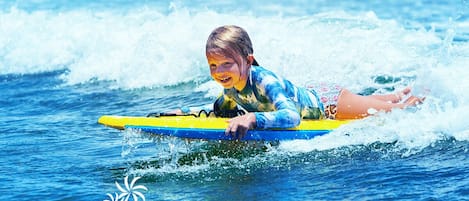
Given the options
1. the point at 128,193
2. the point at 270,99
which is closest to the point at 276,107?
the point at 270,99

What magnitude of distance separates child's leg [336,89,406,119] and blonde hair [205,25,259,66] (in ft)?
A: 3.55

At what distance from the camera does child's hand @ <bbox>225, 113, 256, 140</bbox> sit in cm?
586

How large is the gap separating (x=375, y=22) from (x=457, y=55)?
3217mm

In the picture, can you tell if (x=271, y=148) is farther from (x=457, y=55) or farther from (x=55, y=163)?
(x=457, y=55)

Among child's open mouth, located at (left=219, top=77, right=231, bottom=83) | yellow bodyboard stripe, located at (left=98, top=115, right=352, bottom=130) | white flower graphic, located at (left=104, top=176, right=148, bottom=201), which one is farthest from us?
yellow bodyboard stripe, located at (left=98, top=115, right=352, bottom=130)

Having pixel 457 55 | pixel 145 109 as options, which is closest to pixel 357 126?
pixel 145 109

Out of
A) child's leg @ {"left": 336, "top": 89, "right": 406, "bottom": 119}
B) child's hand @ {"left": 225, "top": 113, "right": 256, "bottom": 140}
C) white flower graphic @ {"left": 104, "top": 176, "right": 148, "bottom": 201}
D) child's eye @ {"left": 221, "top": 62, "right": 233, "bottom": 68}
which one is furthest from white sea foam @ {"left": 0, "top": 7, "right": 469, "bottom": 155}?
white flower graphic @ {"left": 104, "top": 176, "right": 148, "bottom": 201}

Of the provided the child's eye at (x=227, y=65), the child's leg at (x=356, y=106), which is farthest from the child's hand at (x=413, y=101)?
the child's eye at (x=227, y=65)

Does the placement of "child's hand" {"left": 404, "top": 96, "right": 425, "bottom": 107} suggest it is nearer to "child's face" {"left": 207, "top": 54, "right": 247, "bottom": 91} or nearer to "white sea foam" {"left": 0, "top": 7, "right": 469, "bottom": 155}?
"white sea foam" {"left": 0, "top": 7, "right": 469, "bottom": 155}

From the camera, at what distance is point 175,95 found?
10266mm

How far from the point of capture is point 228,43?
5.99 meters

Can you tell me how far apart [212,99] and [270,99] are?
357 centimetres

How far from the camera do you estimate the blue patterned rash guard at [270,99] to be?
20.0 ft

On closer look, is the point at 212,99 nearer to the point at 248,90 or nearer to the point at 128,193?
the point at 248,90
